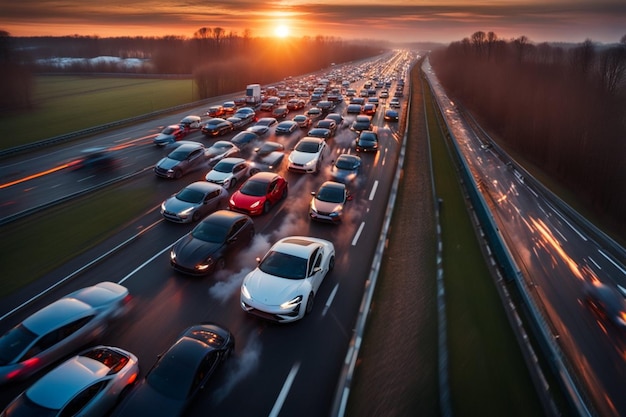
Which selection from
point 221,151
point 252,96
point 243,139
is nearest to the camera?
point 221,151

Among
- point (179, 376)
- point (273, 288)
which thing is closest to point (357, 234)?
point (273, 288)

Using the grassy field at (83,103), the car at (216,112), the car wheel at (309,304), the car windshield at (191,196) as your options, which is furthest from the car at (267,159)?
the grassy field at (83,103)

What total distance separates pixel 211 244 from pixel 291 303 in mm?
4424

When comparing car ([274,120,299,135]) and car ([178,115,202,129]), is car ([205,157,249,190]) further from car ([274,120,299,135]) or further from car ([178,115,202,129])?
car ([178,115,202,129])

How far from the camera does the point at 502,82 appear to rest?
55.8m

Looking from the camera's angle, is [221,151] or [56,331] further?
[221,151]

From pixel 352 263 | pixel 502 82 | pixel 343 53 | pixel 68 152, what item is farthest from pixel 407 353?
pixel 343 53

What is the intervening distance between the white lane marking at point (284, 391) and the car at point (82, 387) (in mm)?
3470

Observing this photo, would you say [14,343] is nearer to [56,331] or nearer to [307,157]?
[56,331]

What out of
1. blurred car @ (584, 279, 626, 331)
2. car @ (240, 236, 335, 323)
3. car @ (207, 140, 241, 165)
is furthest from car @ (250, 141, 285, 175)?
blurred car @ (584, 279, 626, 331)

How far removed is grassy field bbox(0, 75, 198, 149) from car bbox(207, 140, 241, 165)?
20.2 m

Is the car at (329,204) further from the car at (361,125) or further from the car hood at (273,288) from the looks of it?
the car at (361,125)

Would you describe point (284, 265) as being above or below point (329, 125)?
below

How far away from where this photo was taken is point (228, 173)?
20.5 meters
